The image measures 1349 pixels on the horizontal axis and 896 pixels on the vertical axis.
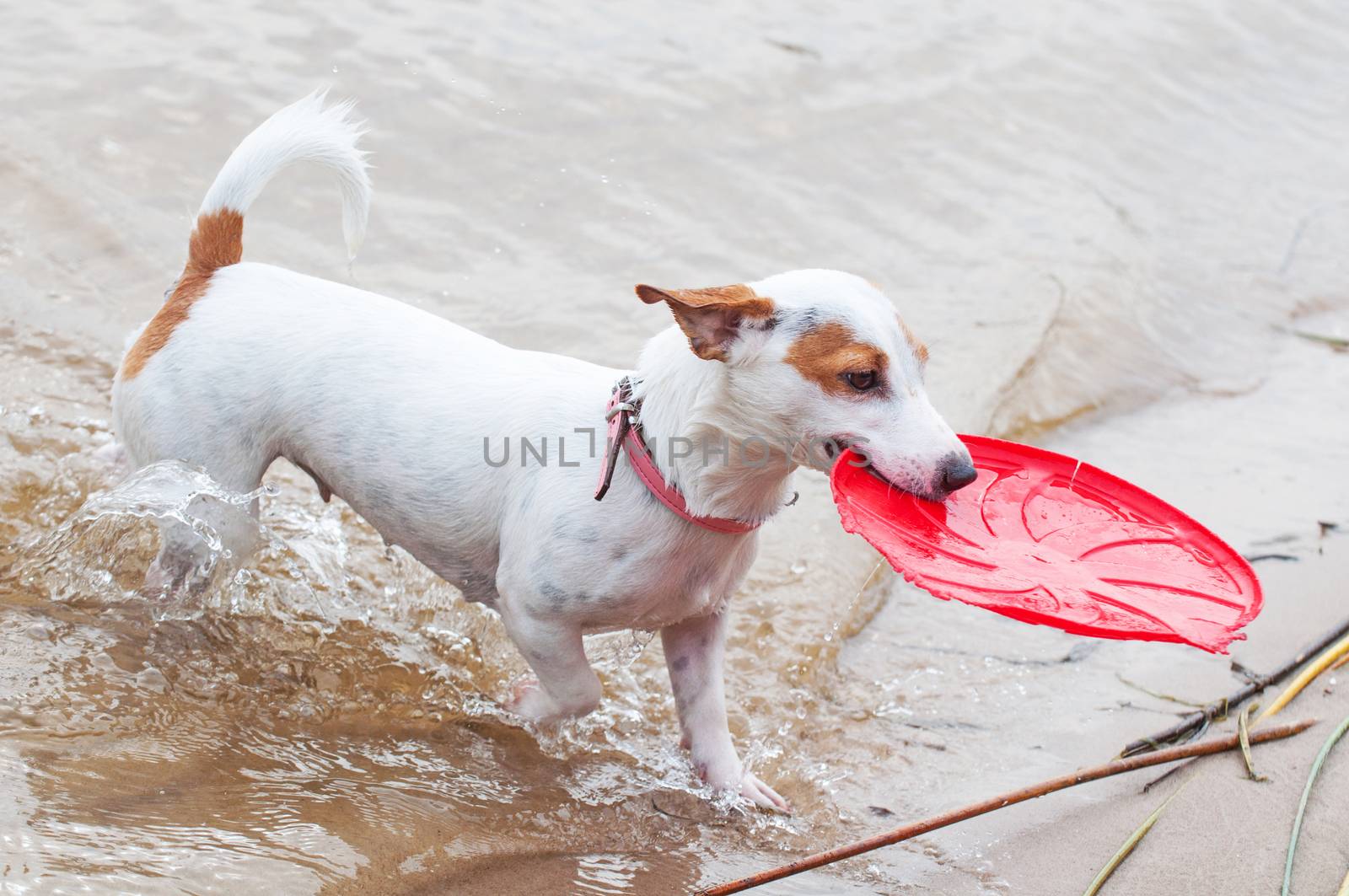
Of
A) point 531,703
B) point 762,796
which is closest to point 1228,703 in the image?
point 762,796

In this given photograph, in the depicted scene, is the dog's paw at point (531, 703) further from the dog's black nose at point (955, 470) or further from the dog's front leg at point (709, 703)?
the dog's black nose at point (955, 470)

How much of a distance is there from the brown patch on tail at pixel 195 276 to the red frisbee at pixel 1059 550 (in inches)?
78.0

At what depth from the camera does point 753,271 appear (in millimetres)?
7031

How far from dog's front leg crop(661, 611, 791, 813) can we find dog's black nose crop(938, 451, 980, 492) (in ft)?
3.34

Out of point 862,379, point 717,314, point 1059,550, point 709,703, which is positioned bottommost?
point 709,703

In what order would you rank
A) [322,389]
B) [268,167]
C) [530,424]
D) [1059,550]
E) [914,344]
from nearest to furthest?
[914,344] < [1059,550] < [530,424] < [322,389] < [268,167]

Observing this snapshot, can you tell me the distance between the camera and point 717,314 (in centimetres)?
306

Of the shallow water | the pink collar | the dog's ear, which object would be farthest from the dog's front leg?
the dog's ear

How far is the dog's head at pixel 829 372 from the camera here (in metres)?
3.02

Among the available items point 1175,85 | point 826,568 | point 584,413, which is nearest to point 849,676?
point 826,568

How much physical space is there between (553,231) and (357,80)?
6.12 feet

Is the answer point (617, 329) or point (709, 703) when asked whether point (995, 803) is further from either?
point (617, 329)

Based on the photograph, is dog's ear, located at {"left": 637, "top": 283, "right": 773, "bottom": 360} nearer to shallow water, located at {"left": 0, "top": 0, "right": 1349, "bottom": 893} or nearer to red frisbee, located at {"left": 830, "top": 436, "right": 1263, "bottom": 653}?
red frisbee, located at {"left": 830, "top": 436, "right": 1263, "bottom": 653}

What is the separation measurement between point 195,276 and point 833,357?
1.97 meters
